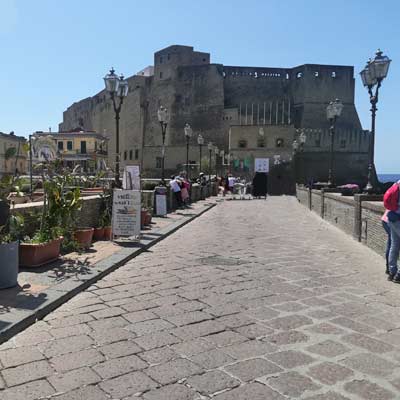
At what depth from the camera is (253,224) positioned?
42.2 feet

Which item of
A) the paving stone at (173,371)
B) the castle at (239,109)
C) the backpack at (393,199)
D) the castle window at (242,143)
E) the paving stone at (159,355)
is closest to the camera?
the paving stone at (173,371)

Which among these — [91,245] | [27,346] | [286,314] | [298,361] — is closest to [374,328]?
[286,314]

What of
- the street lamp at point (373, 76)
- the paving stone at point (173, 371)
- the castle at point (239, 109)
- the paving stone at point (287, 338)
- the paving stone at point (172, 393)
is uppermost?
the castle at point (239, 109)

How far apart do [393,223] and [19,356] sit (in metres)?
4.52

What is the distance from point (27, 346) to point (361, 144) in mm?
53779

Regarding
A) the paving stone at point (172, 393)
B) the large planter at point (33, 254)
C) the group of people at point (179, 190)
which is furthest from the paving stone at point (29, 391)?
the group of people at point (179, 190)

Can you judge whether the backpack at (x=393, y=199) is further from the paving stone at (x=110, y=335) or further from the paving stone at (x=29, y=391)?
the paving stone at (x=29, y=391)

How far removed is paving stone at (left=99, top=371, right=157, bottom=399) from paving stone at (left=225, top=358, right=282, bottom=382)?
553mm

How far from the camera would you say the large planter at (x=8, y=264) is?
15.4 ft

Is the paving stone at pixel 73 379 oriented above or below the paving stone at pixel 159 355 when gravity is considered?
below

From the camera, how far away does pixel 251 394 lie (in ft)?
9.00

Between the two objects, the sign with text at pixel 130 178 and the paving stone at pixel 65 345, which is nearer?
the paving stone at pixel 65 345

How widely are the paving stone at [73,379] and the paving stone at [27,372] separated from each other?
0.32 feet

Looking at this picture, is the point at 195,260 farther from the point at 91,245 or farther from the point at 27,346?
the point at 27,346
